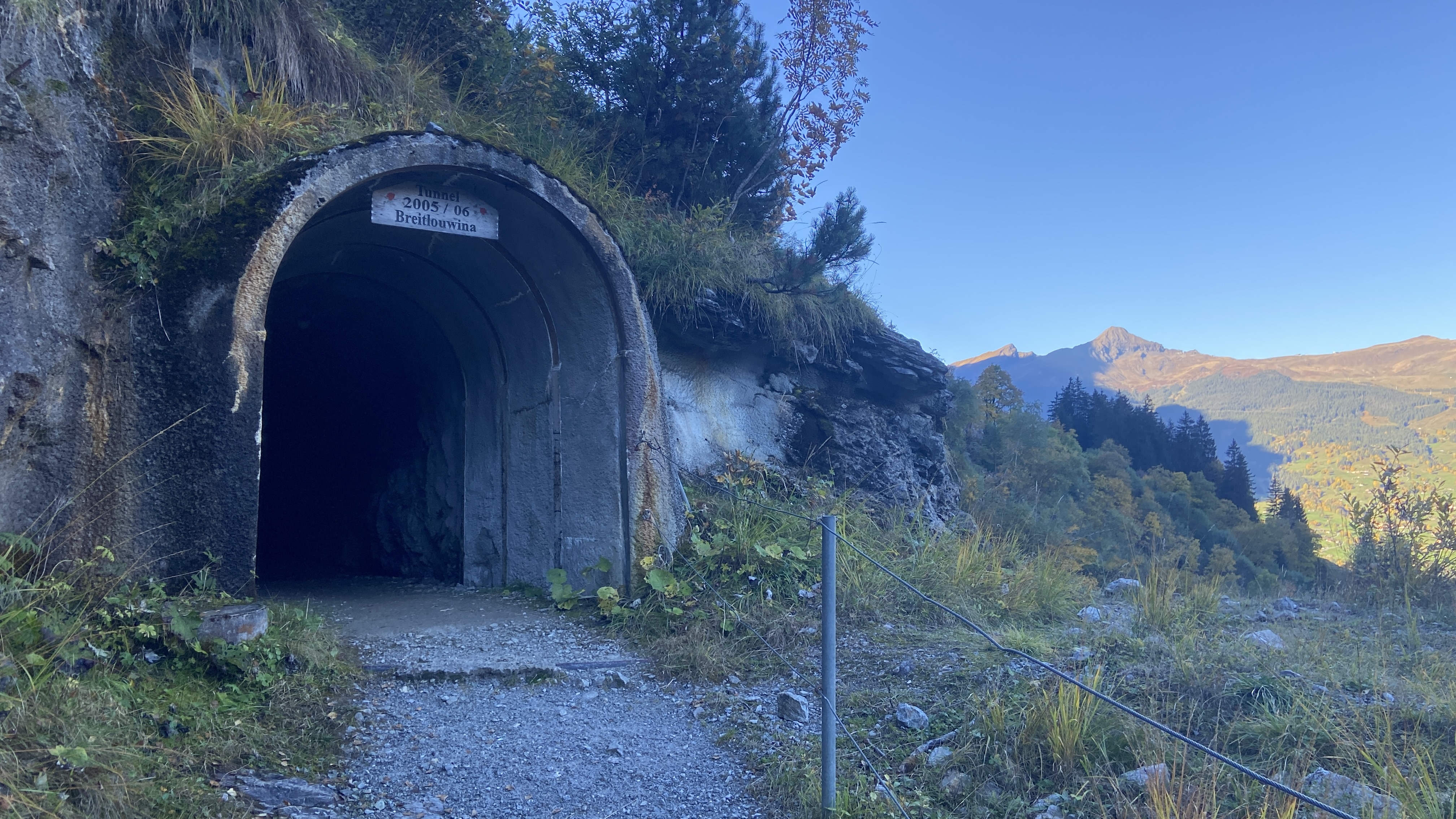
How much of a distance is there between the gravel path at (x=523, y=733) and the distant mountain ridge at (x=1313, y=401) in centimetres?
775

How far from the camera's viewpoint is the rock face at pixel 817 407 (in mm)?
8102

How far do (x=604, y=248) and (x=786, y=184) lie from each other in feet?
14.7

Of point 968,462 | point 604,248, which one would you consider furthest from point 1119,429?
point 604,248

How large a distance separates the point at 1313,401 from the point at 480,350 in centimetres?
6667

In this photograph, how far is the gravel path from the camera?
3402 mm

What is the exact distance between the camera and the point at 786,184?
Answer: 992 cm

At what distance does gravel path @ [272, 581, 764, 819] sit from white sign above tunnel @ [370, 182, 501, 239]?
2.69 metres

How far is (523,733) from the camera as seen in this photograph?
13.3 feet

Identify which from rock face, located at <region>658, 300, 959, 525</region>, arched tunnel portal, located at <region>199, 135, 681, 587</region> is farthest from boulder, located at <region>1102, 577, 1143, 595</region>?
arched tunnel portal, located at <region>199, 135, 681, 587</region>

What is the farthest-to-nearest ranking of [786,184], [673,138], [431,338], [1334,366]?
1. [1334,366]
2. [786,184]
3. [673,138]
4. [431,338]

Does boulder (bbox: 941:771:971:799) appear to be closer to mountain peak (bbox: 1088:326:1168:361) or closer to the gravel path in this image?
the gravel path

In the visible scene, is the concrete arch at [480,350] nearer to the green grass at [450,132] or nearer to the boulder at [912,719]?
the green grass at [450,132]

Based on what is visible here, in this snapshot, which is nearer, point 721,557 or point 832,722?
point 832,722

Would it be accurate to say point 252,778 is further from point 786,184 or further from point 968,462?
point 968,462
